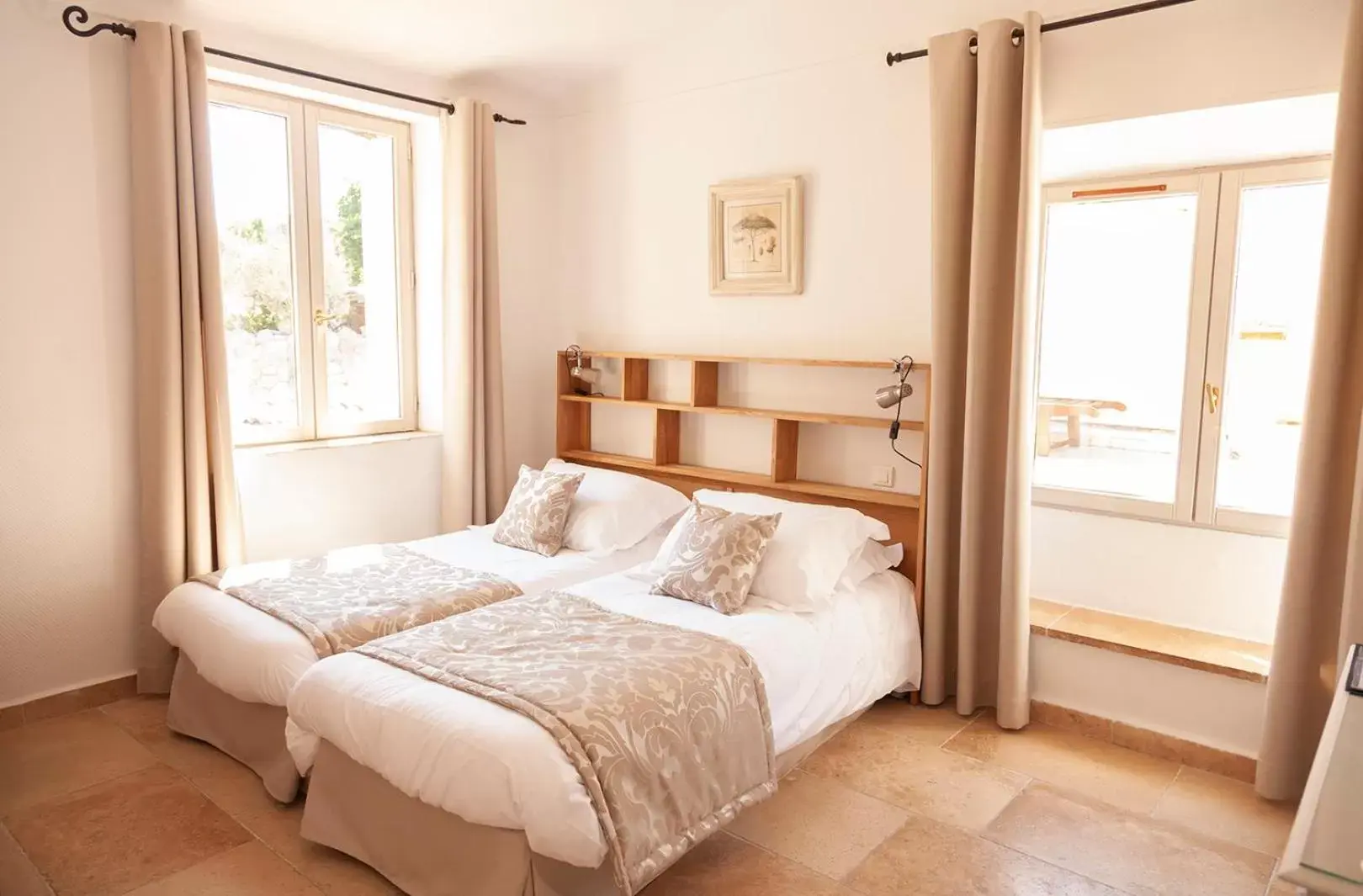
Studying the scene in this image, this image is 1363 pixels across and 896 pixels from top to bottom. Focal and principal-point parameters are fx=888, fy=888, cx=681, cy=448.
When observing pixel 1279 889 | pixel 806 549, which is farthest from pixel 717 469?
pixel 1279 889

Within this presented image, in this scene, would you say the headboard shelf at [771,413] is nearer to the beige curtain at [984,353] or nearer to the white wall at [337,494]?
the beige curtain at [984,353]

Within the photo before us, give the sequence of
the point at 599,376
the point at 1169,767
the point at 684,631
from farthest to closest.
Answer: the point at 599,376, the point at 1169,767, the point at 684,631

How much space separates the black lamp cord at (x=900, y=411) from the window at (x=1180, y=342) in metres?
0.57

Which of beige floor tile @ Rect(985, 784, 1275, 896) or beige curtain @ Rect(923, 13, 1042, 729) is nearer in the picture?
beige floor tile @ Rect(985, 784, 1275, 896)

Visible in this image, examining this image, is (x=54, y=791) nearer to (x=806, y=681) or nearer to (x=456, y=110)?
(x=806, y=681)

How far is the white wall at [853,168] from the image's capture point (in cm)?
276

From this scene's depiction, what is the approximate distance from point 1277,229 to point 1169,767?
1.84 meters

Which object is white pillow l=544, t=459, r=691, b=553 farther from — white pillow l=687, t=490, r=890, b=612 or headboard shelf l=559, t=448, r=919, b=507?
white pillow l=687, t=490, r=890, b=612

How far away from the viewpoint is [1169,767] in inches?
114

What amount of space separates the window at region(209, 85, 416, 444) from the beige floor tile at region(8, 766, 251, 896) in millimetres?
1514

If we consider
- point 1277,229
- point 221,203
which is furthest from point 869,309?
point 221,203

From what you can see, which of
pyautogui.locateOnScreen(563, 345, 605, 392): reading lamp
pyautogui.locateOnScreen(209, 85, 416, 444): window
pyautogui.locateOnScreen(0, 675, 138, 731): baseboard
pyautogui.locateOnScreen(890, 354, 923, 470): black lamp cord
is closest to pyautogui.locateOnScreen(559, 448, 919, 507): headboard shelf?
pyautogui.locateOnScreen(890, 354, 923, 470): black lamp cord

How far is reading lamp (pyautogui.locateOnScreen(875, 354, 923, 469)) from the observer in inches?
128

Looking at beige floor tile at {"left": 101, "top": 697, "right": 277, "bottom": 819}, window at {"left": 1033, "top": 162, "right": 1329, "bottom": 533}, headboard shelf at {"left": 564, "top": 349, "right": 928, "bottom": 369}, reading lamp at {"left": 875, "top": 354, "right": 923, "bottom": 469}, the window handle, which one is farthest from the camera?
headboard shelf at {"left": 564, "top": 349, "right": 928, "bottom": 369}
